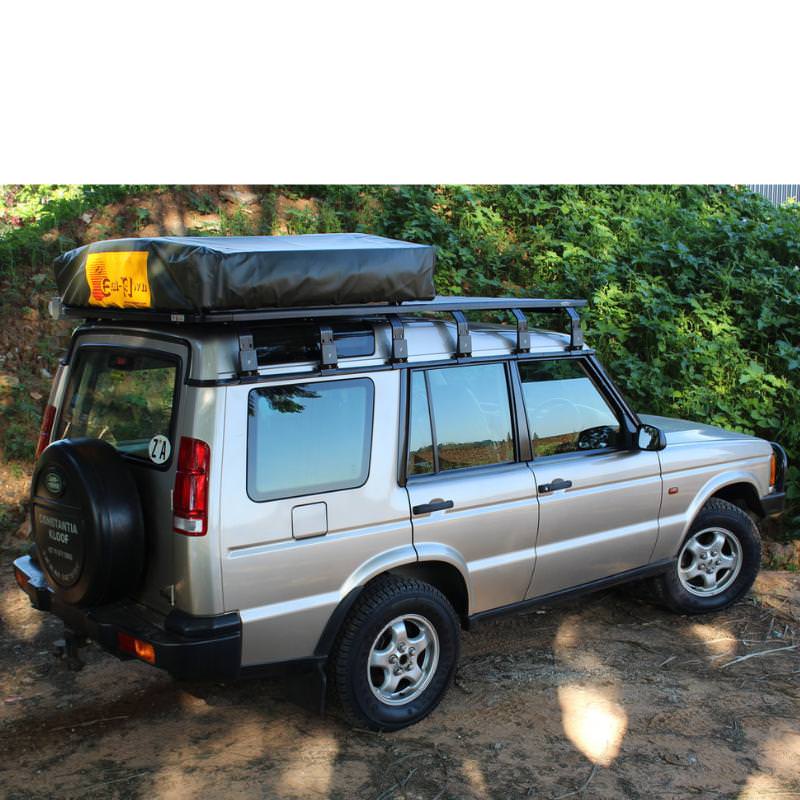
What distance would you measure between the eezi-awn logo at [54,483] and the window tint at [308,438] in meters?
0.82

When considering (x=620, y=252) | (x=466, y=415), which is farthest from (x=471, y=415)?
(x=620, y=252)

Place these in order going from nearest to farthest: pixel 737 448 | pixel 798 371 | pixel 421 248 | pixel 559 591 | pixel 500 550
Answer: pixel 421 248 → pixel 500 550 → pixel 559 591 → pixel 737 448 → pixel 798 371

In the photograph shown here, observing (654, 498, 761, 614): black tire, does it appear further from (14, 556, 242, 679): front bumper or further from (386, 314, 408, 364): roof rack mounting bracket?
(14, 556, 242, 679): front bumper

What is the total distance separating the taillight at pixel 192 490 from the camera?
11.5ft

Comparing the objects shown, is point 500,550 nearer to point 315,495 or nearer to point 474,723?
point 474,723

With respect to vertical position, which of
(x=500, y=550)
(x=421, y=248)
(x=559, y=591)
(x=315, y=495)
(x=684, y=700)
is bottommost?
(x=684, y=700)

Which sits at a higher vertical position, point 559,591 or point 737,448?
point 737,448

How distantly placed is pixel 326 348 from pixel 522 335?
48.6 inches

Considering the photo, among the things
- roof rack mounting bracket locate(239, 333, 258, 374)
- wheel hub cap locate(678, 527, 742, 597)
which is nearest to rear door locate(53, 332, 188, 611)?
roof rack mounting bracket locate(239, 333, 258, 374)

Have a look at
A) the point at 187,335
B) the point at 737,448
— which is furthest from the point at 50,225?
the point at 737,448

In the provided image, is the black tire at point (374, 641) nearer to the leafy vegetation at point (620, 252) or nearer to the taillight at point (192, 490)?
the taillight at point (192, 490)

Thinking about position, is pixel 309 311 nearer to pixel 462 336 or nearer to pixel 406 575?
pixel 462 336

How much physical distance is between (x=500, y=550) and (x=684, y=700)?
3.95 ft

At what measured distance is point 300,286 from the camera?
3715 millimetres
